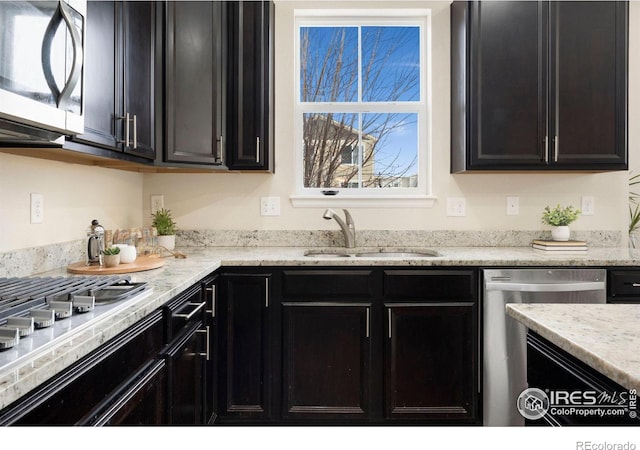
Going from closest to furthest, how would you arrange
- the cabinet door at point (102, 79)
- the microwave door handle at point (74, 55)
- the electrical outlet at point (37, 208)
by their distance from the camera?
the microwave door handle at point (74, 55) < the cabinet door at point (102, 79) < the electrical outlet at point (37, 208)

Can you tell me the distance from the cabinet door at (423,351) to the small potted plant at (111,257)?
1.30m

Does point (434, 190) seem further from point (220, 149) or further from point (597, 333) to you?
point (597, 333)

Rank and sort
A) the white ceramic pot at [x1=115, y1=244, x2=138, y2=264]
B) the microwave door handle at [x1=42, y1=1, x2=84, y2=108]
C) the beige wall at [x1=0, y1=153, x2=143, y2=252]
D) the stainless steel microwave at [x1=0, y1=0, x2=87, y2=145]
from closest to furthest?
the stainless steel microwave at [x1=0, y1=0, x2=87, y2=145]
the microwave door handle at [x1=42, y1=1, x2=84, y2=108]
the beige wall at [x1=0, y1=153, x2=143, y2=252]
the white ceramic pot at [x1=115, y1=244, x2=138, y2=264]

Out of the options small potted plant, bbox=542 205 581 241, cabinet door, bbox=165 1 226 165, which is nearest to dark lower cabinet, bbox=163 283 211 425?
cabinet door, bbox=165 1 226 165

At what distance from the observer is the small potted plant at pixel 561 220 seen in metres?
2.54

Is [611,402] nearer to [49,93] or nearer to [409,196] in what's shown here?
[49,93]

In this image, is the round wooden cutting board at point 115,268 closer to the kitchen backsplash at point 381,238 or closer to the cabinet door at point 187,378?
the cabinet door at point 187,378

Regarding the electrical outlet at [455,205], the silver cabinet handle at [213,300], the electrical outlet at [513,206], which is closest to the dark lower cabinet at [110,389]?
the silver cabinet handle at [213,300]

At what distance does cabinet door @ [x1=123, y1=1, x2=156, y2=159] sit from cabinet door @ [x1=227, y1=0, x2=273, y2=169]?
546 millimetres

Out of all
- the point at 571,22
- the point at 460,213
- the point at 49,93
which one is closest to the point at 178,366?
the point at 49,93

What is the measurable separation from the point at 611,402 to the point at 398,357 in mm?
1333

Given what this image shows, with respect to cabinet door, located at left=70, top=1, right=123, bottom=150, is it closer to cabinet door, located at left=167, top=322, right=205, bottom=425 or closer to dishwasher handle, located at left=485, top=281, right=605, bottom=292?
cabinet door, located at left=167, top=322, right=205, bottom=425

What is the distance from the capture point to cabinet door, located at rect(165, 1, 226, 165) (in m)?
2.09

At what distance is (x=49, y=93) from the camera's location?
1.15 m
